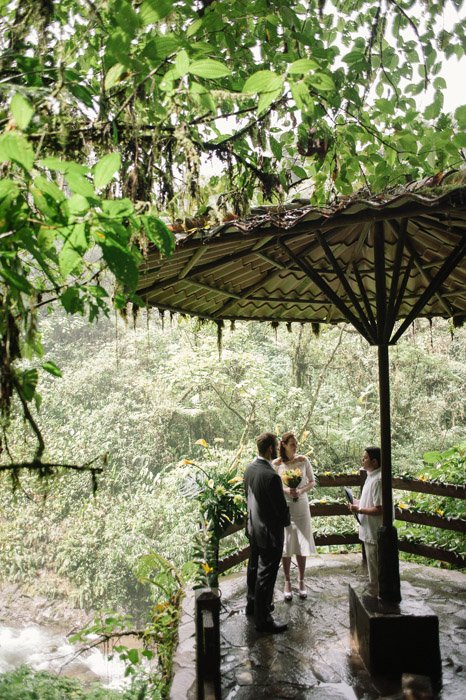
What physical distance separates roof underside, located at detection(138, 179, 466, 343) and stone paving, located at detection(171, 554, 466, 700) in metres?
2.13

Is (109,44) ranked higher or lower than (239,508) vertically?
higher

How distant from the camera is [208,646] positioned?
2.74 m

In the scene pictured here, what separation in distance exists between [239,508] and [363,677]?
1.91m

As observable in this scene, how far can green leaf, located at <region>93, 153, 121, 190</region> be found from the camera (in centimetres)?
112

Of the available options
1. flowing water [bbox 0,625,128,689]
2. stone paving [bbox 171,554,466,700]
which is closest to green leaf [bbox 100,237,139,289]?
stone paving [bbox 171,554,466,700]

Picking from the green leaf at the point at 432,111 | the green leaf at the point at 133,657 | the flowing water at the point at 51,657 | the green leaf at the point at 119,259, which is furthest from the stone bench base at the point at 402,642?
the flowing water at the point at 51,657

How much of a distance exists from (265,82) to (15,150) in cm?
64

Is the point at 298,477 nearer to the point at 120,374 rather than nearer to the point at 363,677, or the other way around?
the point at 363,677

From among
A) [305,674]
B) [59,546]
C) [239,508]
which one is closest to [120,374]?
[59,546]

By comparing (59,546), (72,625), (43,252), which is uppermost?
(43,252)

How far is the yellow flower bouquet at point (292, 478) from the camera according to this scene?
14.9 feet

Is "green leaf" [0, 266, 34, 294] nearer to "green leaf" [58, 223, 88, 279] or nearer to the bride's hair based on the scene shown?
"green leaf" [58, 223, 88, 279]

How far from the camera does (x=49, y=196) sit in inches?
43.1

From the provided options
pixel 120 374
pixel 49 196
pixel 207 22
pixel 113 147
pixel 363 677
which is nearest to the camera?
pixel 49 196
